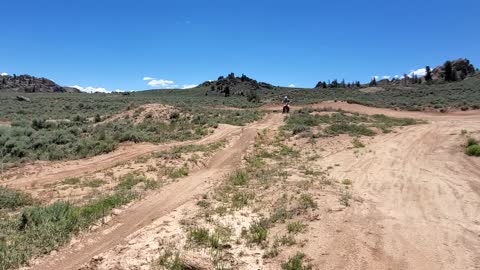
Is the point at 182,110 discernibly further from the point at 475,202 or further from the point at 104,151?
the point at 475,202

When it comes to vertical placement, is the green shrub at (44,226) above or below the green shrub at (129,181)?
below

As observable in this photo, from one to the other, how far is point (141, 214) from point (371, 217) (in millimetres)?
5086

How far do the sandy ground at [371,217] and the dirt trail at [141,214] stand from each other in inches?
0.7

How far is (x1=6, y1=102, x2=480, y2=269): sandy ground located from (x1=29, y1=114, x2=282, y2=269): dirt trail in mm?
18

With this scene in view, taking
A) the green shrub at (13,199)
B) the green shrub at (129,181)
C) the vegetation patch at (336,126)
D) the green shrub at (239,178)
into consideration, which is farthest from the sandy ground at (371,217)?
the vegetation patch at (336,126)

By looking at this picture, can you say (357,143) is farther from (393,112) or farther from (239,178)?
(393,112)

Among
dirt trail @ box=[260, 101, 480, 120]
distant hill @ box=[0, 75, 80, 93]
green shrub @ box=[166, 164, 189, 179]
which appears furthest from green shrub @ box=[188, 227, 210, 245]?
distant hill @ box=[0, 75, 80, 93]

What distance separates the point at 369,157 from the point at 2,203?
471 inches

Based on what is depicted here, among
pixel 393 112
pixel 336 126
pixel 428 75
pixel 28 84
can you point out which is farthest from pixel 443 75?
pixel 28 84

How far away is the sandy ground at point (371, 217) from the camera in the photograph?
6.23 meters

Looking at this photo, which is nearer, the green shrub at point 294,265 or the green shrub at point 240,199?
the green shrub at point 294,265

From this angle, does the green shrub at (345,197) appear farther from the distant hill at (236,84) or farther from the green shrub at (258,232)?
the distant hill at (236,84)

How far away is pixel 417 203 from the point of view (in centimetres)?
882

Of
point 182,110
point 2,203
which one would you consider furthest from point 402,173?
point 182,110
